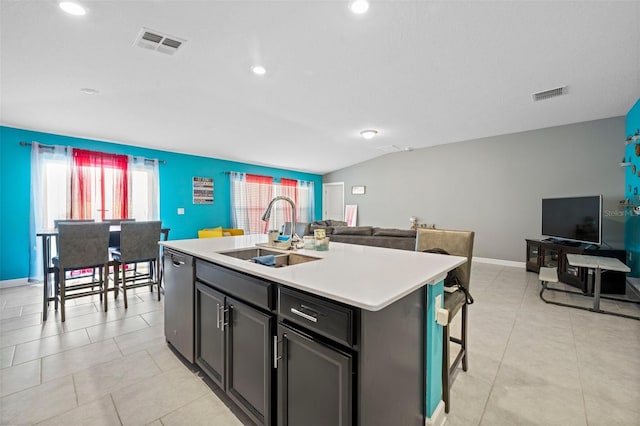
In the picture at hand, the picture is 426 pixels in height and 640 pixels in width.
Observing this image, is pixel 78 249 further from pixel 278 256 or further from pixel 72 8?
pixel 278 256

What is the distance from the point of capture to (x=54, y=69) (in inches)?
103

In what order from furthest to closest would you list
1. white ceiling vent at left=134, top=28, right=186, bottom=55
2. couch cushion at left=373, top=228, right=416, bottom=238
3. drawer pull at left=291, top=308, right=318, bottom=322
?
couch cushion at left=373, top=228, right=416, bottom=238
white ceiling vent at left=134, top=28, right=186, bottom=55
drawer pull at left=291, top=308, right=318, bottom=322

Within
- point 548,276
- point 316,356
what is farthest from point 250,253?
point 548,276

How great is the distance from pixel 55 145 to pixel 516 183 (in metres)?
8.10

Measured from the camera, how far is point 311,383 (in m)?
1.06

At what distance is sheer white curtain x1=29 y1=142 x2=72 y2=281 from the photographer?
3930 mm

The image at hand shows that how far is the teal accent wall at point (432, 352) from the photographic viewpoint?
1.36 metres

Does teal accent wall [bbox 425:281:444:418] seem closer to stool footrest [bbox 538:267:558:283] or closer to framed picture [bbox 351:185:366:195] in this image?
stool footrest [bbox 538:267:558:283]

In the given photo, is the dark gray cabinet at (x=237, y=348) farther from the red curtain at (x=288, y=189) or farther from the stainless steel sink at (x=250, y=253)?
the red curtain at (x=288, y=189)

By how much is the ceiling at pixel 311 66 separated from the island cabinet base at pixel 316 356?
81.9 inches

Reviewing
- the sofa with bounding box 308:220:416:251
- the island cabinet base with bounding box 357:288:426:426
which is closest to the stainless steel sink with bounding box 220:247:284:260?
the island cabinet base with bounding box 357:288:426:426

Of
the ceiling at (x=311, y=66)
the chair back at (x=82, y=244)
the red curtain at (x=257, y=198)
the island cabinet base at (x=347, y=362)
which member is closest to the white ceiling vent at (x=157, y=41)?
the ceiling at (x=311, y=66)

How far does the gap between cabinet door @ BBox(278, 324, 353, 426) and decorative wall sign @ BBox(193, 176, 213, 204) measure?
5.41 meters

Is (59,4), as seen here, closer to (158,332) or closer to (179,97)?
(179,97)
